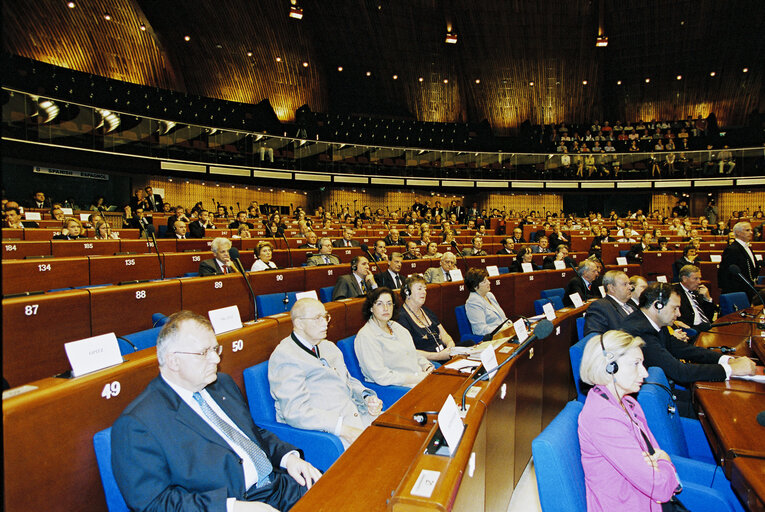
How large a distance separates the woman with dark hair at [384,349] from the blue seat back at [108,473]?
1.58 meters

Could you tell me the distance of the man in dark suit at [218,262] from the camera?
4879 millimetres

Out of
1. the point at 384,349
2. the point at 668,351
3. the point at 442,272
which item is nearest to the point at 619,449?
the point at 668,351

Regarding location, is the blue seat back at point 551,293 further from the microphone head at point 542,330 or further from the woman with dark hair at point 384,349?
the microphone head at point 542,330

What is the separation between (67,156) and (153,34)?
27.8 feet

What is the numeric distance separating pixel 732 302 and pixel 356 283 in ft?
14.2

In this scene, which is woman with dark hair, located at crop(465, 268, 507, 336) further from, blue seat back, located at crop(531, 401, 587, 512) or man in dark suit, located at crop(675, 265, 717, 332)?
blue seat back, located at crop(531, 401, 587, 512)

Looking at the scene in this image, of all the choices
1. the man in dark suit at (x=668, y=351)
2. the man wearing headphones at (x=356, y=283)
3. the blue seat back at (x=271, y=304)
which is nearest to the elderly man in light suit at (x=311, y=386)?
the man in dark suit at (x=668, y=351)

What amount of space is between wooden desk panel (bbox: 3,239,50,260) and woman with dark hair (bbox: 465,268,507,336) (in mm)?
4784

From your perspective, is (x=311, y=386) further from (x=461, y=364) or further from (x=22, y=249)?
(x=22, y=249)

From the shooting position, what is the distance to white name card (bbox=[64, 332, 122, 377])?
171 centimetres

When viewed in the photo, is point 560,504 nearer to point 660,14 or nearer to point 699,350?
point 699,350

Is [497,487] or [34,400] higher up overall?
[34,400]

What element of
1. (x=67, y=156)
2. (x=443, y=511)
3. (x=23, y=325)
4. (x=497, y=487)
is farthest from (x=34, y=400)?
(x=67, y=156)

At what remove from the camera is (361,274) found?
16.4 feet
